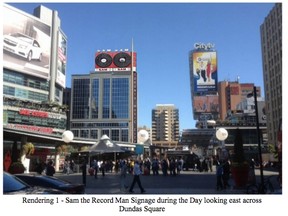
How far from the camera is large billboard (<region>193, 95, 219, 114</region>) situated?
377 feet

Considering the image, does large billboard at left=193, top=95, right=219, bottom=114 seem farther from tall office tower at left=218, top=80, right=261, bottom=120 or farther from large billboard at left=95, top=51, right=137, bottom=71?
tall office tower at left=218, top=80, right=261, bottom=120

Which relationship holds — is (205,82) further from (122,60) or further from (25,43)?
(25,43)

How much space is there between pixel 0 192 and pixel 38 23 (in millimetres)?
84090

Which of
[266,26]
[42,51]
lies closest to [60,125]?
[42,51]

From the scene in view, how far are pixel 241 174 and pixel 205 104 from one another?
3901 inches

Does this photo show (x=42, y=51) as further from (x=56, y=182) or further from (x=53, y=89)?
(x=56, y=182)

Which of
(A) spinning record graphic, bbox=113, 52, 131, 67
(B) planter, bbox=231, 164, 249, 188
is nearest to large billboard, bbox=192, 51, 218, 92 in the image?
(A) spinning record graphic, bbox=113, 52, 131, 67

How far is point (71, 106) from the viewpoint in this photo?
446 feet

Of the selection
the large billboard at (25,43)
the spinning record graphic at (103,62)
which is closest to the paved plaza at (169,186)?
the large billboard at (25,43)

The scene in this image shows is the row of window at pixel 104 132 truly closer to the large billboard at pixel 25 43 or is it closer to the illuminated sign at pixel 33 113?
the large billboard at pixel 25 43

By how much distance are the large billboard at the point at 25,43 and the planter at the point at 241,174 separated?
66959 millimetres

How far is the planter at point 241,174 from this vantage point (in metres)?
18.6

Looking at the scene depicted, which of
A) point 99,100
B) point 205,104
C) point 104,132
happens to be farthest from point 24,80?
point 205,104

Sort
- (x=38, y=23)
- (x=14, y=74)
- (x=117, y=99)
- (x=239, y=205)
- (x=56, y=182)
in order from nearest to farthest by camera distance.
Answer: (x=239, y=205) → (x=56, y=182) → (x=14, y=74) → (x=38, y=23) → (x=117, y=99)
